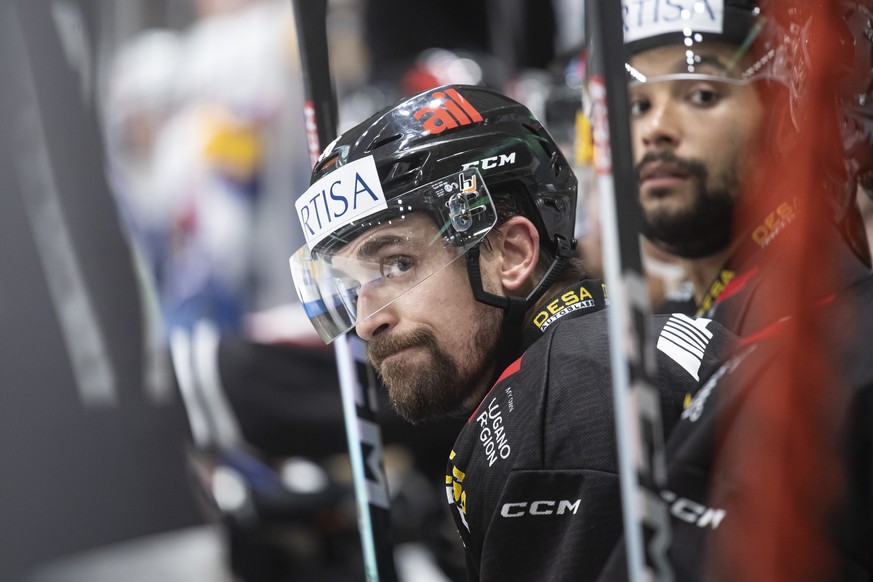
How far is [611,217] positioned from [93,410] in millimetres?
3873

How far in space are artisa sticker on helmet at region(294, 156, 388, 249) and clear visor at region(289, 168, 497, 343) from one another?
0.5 inches

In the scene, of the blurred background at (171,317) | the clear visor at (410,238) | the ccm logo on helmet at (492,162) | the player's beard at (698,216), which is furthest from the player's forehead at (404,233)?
the blurred background at (171,317)

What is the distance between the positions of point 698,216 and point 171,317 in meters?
2.95

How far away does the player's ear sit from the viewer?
5.54 ft

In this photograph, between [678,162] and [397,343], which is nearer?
[397,343]

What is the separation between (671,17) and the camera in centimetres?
219

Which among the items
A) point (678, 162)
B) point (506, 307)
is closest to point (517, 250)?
point (506, 307)

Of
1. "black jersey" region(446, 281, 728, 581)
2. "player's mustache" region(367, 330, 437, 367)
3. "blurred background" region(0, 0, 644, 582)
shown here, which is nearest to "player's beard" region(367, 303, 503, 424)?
"player's mustache" region(367, 330, 437, 367)

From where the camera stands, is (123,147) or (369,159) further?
(123,147)

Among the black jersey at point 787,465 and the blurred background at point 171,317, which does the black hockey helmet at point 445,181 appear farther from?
the blurred background at point 171,317

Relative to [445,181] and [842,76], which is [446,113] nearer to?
[445,181]

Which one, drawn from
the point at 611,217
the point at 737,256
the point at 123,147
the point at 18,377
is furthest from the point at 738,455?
the point at 123,147

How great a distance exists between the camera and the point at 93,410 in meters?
4.59

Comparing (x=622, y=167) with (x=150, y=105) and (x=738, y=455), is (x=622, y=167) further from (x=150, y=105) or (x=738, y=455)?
(x=150, y=105)
